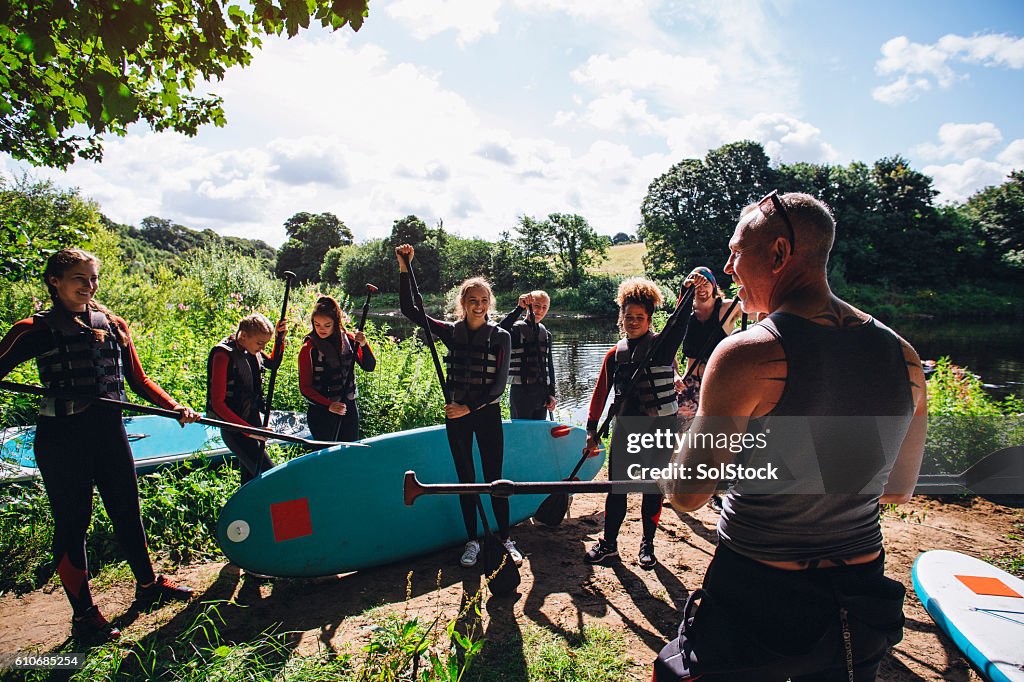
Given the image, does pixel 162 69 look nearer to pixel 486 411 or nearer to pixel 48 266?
pixel 48 266

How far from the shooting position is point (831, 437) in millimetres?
1169

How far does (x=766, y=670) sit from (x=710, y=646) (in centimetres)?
13

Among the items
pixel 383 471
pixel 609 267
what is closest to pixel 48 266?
pixel 383 471

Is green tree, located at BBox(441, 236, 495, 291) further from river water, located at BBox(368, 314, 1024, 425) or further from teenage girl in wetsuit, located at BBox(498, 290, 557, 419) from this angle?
teenage girl in wetsuit, located at BBox(498, 290, 557, 419)

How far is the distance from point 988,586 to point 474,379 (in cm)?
333

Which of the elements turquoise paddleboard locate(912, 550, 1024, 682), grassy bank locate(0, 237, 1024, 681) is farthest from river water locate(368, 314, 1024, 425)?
turquoise paddleboard locate(912, 550, 1024, 682)

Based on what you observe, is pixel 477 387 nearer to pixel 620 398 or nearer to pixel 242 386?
pixel 620 398

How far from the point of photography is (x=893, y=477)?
1.44 meters

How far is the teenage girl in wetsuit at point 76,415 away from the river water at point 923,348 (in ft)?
21.4

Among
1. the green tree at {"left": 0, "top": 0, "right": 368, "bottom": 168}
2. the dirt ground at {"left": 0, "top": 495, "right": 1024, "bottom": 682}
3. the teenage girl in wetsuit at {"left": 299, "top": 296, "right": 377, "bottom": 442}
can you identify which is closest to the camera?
the green tree at {"left": 0, "top": 0, "right": 368, "bottom": 168}

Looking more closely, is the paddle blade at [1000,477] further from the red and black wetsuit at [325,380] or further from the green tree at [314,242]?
the green tree at [314,242]

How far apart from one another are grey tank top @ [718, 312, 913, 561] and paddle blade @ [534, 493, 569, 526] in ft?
10.6

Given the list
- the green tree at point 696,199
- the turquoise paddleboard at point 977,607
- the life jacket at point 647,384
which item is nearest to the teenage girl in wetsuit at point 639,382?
the life jacket at point 647,384

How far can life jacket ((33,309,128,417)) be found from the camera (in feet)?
9.04
